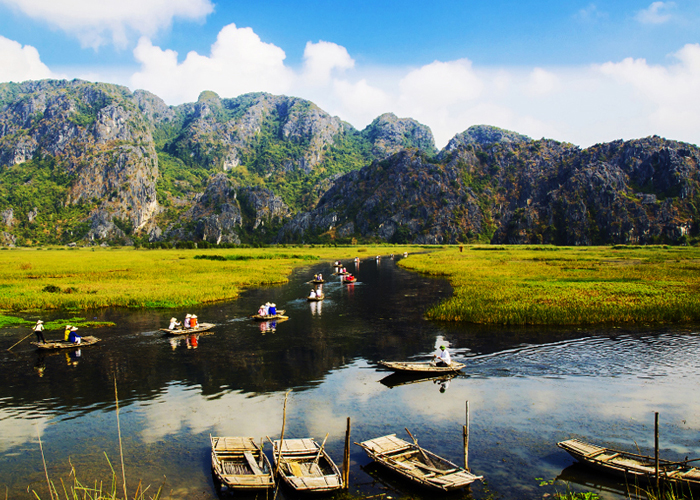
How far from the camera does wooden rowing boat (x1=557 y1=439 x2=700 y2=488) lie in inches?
484

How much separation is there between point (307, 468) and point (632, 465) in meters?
9.95

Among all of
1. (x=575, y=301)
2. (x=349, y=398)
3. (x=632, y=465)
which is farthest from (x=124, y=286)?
(x=632, y=465)

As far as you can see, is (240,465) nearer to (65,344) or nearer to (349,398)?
(349,398)

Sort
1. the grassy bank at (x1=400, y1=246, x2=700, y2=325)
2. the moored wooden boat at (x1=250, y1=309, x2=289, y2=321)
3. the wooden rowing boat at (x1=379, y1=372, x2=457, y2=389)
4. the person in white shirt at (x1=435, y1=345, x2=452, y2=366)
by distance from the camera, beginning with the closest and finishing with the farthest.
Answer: the wooden rowing boat at (x1=379, y1=372, x2=457, y2=389), the person in white shirt at (x1=435, y1=345, x2=452, y2=366), the grassy bank at (x1=400, y1=246, x2=700, y2=325), the moored wooden boat at (x1=250, y1=309, x2=289, y2=321)

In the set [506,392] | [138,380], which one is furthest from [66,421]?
[506,392]

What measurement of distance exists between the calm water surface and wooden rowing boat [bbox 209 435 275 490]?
0.78 metres

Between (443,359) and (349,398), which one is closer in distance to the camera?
(349,398)

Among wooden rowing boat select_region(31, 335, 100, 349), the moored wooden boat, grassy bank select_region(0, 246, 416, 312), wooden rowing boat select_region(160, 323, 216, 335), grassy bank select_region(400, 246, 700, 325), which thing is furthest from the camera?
grassy bank select_region(0, 246, 416, 312)

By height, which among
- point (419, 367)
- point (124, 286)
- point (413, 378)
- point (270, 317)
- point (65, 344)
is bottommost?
point (413, 378)

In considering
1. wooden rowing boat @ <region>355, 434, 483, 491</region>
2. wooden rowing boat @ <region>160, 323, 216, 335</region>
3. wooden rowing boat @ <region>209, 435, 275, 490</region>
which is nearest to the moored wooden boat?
wooden rowing boat @ <region>160, 323, 216, 335</region>

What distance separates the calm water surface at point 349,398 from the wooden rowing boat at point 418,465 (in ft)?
2.33

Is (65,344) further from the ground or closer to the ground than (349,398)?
further from the ground

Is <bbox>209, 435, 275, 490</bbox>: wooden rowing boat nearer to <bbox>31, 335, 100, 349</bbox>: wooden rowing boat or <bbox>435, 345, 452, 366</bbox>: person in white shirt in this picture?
<bbox>435, 345, 452, 366</bbox>: person in white shirt

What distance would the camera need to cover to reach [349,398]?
21.0m
